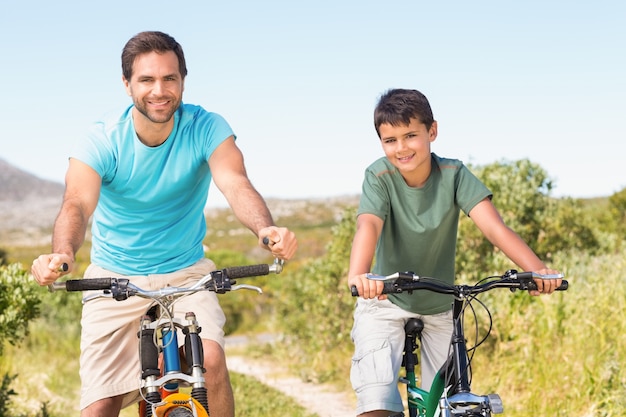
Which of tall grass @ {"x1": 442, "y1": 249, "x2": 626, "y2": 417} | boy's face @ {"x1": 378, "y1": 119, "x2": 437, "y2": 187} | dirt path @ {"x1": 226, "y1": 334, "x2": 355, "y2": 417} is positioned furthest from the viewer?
dirt path @ {"x1": 226, "y1": 334, "x2": 355, "y2": 417}

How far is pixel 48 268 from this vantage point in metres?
3.20

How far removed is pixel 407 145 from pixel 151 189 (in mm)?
1281

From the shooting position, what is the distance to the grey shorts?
13.1 feet

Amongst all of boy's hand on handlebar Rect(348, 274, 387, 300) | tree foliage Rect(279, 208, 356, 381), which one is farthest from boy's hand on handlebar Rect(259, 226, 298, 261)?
tree foliage Rect(279, 208, 356, 381)

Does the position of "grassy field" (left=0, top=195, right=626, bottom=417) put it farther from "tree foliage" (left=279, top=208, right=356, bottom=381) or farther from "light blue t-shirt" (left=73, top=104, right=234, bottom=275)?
"light blue t-shirt" (left=73, top=104, right=234, bottom=275)

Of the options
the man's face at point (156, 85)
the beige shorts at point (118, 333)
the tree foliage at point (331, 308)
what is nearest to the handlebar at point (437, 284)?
the beige shorts at point (118, 333)

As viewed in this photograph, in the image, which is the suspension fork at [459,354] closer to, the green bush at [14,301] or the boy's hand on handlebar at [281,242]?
the boy's hand on handlebar at [281,242]

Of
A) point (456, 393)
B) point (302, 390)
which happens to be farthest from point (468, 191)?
point (302, 390)

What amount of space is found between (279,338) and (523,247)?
8254 mm

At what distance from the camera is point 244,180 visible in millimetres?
4062

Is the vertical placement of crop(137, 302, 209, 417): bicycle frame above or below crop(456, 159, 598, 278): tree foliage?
below

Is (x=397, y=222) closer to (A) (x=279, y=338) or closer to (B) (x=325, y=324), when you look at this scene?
(B) (x=325, y=324)

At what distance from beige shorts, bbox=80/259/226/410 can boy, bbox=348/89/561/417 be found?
76cm

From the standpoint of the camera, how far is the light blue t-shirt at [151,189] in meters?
4.14
